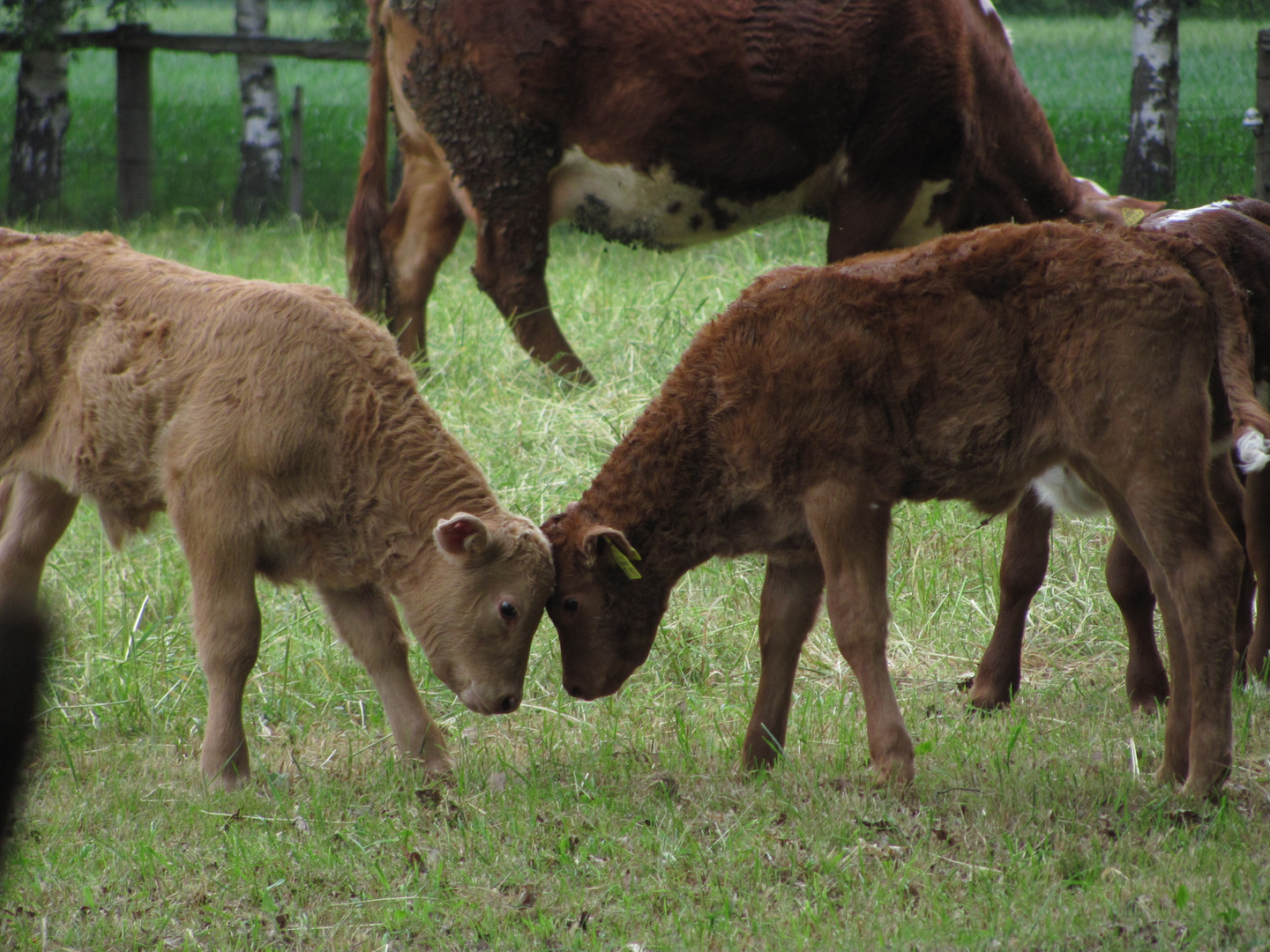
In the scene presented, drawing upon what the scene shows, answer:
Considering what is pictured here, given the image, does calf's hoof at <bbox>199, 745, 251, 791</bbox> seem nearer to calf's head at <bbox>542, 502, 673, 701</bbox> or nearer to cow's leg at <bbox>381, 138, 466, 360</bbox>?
calf's head at <bbox>542, 502, 673, 701</bbox>

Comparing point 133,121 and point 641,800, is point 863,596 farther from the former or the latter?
point 133,121

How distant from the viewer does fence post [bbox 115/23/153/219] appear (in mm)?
14766

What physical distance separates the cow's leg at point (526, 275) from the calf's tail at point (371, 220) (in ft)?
2.47

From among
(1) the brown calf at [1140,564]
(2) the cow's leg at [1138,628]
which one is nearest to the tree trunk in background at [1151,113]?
(1) the brown calf at [1140,564]

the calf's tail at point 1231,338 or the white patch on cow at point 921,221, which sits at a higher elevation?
the calf's tail at point 1231,338

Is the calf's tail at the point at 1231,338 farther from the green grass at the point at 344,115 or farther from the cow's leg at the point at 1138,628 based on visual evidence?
the green grass at the point at 344,115

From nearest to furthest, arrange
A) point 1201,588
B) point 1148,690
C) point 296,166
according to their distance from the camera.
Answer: point 1201,588, point 1148,690, point 296,166

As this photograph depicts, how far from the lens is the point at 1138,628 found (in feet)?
16.4

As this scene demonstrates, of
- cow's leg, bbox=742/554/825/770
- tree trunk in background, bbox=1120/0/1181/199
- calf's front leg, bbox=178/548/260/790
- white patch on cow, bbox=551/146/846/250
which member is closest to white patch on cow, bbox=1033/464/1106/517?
cow's leg, bbox=742/554/825/770

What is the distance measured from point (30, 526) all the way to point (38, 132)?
37.9 feet

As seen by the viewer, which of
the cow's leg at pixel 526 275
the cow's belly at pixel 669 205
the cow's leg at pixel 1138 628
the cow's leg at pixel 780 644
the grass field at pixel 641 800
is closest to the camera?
the grass field at pixel 641 800

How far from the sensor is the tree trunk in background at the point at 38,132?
1512 cm

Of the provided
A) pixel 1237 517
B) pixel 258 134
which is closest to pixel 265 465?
pixel 1237 517

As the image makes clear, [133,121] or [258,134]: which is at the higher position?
[133,121]
